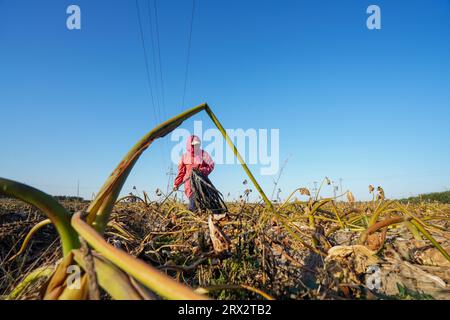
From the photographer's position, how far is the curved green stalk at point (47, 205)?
608 millimetres

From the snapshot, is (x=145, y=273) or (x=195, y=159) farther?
(x=195, y=159)

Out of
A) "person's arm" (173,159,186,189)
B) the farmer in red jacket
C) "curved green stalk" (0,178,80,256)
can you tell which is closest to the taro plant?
"curved green stalk" (0,178,80,256)

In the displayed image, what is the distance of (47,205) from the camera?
0.65m

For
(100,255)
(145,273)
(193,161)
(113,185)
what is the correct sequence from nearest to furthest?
(145,273)
(100,255)
(113,185)
(193,161)

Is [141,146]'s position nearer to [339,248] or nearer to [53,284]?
[53,284]

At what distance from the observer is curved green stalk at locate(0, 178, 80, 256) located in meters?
0.61

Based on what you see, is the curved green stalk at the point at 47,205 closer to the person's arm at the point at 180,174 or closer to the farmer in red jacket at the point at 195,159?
the person's arm at the point at 180,174

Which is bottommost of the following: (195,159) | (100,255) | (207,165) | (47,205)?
(100,255)

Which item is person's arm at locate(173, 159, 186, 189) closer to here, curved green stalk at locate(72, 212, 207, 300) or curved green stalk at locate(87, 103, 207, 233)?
curved green stalk at locate(87, 103, 207, 233)

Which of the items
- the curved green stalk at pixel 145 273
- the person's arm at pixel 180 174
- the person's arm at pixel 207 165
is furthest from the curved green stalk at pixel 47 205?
the person's arm at pixel 207 165

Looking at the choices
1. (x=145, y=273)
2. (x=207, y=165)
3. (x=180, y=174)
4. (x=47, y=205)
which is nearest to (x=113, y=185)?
(x=47, y=205)

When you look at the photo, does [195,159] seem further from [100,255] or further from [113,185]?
[100,255]
